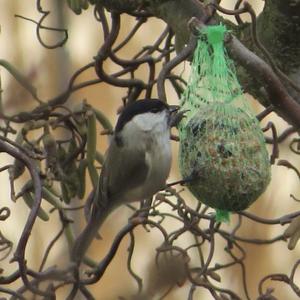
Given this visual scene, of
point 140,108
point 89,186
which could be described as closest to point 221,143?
point 140,108

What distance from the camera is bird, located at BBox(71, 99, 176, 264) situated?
101 inches

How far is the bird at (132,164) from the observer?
8.40 feet

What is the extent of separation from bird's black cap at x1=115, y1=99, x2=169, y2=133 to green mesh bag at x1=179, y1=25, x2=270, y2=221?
11 cm

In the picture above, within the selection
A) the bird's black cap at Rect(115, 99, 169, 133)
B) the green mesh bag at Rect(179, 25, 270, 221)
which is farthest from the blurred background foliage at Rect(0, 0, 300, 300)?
the green mesh bag at Rect(179, 25, 270, 221)

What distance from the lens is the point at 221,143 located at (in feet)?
7.37

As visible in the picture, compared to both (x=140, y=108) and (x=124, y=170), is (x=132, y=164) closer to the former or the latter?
(x=124, y=170)

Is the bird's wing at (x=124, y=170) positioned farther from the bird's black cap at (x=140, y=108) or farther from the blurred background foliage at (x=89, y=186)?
the blurred background foliage at (x=89, y=186)

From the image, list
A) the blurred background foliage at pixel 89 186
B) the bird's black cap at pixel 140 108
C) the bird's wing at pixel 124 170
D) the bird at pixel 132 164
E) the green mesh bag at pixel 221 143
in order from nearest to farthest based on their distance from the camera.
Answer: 1. the green mesh bag at pixel 221 143
2. the bird's black cap at pixel 140 108
3. the bird at pixel 132 164
4. the bird's wing at pixel 124 170
5. the blurred background foliage at pixel 89 186

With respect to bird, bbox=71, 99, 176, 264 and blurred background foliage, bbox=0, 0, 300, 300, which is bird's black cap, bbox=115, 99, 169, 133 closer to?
bird, bbox=71, 99, 176, 264

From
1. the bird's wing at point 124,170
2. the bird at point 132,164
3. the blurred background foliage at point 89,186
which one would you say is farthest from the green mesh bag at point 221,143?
the blurred background foliage at point 89,186

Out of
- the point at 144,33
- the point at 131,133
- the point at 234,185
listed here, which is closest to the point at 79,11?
the point at 131,133

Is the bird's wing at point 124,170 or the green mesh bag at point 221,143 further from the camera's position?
the bird's wing at point 124,170

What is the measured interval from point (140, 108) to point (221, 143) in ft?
1.04

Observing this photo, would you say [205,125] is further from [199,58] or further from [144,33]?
[144,33]
